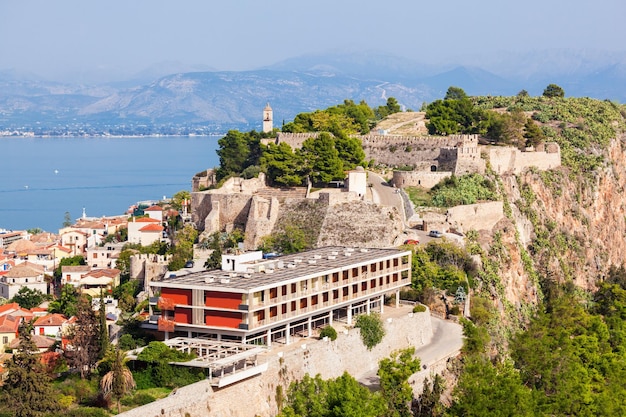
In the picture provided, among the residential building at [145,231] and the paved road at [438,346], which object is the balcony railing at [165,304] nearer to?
the paved road at [438,346]

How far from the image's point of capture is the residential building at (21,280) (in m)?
50.0

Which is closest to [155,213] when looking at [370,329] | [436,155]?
[436,155]

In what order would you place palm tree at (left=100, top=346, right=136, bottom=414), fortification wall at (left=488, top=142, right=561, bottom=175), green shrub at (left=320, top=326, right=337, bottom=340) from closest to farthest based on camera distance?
palm tree at (left=100, top=346, right=136, bottom=414), green shrub at (left=320, top=326, right=337, bottom=340), fortification wall at (left=488, top=142, right=561, bottom=175)

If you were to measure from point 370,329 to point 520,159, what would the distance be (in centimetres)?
2938

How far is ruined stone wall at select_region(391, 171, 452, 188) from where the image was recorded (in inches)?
2039

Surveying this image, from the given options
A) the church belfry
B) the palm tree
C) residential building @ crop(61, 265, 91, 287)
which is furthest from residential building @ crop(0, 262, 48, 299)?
the palm tree

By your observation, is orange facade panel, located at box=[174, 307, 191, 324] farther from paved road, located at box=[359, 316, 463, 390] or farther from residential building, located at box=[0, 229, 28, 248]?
residential building, located at box=[0, 229, 28, 248]

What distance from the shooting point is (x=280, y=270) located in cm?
3162

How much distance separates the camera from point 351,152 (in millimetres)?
51188

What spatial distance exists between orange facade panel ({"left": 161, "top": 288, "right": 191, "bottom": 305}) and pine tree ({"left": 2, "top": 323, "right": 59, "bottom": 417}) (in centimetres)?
559

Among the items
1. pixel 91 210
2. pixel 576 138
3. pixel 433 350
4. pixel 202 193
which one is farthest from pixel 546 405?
pixel 91 210

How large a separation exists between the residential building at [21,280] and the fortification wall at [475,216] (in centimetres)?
2012

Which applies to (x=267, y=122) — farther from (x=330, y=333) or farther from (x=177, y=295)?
(x=177, y=295)

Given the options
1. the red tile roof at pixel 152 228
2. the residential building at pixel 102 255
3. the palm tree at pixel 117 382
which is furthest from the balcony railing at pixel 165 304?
the red tile roof at pixel 152 228
